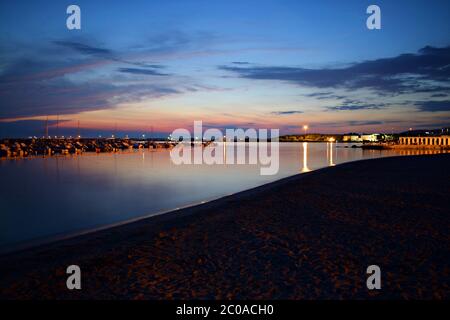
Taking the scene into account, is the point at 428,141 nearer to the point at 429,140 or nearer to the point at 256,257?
the point at 429,140

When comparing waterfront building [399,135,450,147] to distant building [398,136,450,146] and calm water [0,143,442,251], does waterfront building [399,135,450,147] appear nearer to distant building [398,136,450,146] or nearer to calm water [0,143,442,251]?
distant building [398,136,450,146]

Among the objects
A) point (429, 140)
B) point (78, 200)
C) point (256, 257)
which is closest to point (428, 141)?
point (429, 140)

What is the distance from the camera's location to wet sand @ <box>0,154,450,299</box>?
22.0ft

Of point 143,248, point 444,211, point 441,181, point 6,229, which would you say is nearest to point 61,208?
point 6,229

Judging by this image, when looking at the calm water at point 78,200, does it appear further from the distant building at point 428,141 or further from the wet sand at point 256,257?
the distant building at point 428,141

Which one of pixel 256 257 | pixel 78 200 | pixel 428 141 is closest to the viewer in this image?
pixel 256 257

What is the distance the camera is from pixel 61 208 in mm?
18328

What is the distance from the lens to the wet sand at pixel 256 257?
6695mm

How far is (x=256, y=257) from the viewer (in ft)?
28.0

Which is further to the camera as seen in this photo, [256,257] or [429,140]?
[429,140]

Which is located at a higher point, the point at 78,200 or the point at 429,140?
the point at 429,140

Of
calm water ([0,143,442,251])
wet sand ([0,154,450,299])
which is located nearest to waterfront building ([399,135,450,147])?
calm water ([0,143,442,251])

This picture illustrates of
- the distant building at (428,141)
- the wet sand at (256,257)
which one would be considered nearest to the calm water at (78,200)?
the wet sand at (256,257)
